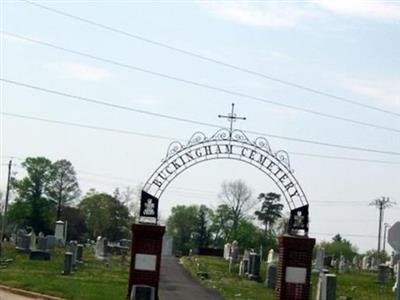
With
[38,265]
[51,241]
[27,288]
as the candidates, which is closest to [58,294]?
[27,288]

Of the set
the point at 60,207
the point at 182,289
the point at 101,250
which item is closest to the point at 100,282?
the point at 182,289

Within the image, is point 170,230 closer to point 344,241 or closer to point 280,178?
point 344,241

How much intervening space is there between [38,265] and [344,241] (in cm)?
8601

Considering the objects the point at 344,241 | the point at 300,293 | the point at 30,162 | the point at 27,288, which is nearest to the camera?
the point at 300,293

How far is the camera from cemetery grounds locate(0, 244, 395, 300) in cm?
2405

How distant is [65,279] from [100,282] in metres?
1.10

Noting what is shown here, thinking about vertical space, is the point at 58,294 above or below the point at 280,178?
below

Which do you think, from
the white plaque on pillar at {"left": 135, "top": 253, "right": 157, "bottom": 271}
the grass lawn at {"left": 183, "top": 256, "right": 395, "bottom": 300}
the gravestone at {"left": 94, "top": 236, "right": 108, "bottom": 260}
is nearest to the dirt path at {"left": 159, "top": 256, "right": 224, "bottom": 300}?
the grass lawn at {"left": 183, "top": 256, "right": 395, "bottom": 300}

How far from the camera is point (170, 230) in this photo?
387 ft

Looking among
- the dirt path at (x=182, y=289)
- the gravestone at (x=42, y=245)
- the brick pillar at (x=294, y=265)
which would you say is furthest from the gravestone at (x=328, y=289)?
the gravestone at (x=42, y=245)

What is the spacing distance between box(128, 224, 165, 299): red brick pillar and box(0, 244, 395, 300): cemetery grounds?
2.14m

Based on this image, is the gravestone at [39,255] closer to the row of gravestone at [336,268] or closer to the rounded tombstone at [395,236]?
the row of gravestone at [336,268]

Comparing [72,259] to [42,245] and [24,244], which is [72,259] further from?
[24,244]

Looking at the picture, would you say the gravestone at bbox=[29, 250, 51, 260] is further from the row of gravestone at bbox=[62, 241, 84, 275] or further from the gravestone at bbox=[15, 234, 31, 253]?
the gravestone at bbox=[15, 234, 31, 253]
